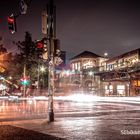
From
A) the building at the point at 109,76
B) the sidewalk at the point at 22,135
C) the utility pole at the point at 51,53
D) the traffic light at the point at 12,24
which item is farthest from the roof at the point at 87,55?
the sidewalk at the point at 22,135

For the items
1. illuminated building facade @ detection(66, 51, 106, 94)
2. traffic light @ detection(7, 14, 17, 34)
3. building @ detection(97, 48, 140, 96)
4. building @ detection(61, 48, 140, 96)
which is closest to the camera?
traffic light @ detection(7, 14, 17, 34)

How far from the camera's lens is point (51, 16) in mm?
16109

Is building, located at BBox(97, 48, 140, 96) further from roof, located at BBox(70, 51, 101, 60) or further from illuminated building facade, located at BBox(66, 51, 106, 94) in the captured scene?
roof, located at BBox(70, 51, 101, 60)

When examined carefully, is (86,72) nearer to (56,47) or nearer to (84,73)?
(84,73)

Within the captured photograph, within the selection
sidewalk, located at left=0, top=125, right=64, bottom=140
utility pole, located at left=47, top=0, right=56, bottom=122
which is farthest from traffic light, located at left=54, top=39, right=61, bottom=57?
sidewalk, located at left=0, top=125, right=64, bottom=140

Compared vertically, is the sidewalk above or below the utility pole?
below

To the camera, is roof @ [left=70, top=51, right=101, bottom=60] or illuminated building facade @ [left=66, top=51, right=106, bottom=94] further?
roof @ [left=70, top=51, right=101, bottom=60]

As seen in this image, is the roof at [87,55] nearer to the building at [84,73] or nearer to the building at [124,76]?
the building at [84,73]

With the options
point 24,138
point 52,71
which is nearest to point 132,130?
point 24,138

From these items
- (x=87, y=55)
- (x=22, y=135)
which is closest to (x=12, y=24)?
(x=22, y=135)

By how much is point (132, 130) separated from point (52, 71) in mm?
5255

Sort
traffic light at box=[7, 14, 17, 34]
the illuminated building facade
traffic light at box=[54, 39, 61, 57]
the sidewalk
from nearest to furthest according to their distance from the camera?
the sidewalk < traffic light at box=[54, 39, 61, 57] < traffic light at box=[7, 14, 17, 34] < the illuminated building facade

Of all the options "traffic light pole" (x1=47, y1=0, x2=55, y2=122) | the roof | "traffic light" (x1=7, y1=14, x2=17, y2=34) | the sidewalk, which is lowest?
the sidewalk

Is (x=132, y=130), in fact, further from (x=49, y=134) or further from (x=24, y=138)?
(x=24, y=138)
